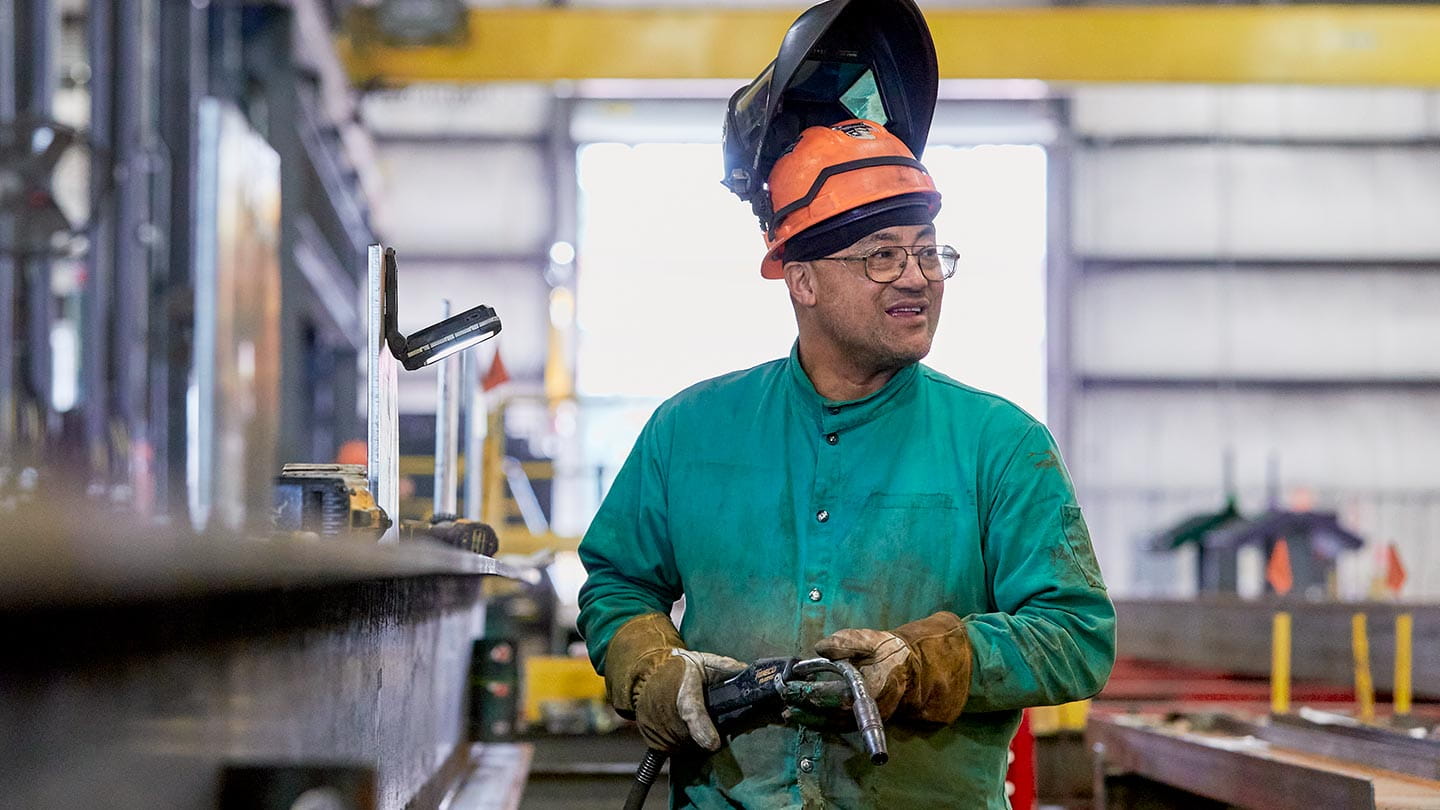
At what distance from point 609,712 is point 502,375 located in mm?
1328

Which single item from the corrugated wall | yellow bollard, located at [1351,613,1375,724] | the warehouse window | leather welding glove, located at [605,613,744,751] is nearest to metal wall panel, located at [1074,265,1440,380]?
the corrugated wall

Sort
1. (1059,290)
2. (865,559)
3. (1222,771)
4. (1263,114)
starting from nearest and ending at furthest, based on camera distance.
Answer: (865,559) → (1222,771) → (1059,290) → (1263,114)

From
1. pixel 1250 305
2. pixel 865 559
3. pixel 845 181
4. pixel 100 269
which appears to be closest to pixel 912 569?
pixel 865 559

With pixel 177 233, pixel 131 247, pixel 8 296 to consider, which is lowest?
pixel 8 296

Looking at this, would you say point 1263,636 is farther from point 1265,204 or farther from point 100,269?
point 1265,204

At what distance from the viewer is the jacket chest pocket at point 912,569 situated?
216 centimetres

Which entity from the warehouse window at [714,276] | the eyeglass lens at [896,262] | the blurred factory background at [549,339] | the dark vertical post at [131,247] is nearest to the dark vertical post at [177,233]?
the blurred factory background at [549,339]

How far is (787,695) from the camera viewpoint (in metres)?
1.96

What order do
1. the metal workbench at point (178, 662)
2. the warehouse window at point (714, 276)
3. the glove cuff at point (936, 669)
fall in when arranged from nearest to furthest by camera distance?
the metal workbench at point (178, 662) < the glove cuff at point (936, 669) < the warehouse window at point (714, 276)

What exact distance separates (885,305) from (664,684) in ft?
2.05

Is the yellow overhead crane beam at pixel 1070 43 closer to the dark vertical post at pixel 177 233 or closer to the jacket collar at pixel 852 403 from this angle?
the dark vertical post at pixel 177 233

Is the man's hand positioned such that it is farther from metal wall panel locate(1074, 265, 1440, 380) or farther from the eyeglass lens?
metal wall panel locate(1074, 265, 1440, 380)

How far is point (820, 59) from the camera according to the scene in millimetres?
2402

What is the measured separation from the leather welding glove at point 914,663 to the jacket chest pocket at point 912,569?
10cm
